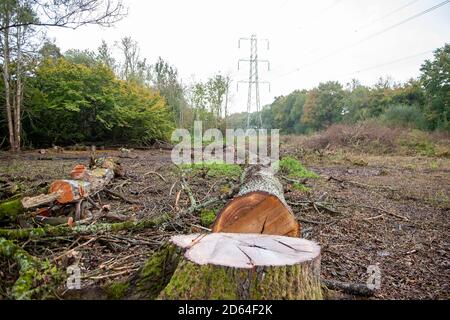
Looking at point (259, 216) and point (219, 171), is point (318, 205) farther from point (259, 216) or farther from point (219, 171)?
point (219, 171)

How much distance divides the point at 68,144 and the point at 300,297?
16.8m

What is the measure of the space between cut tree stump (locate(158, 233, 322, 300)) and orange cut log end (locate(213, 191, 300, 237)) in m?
1.13

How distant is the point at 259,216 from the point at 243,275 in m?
1.37

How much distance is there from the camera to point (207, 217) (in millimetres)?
4125

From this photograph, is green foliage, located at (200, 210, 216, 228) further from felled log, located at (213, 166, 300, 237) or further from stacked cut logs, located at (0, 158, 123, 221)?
stacked cut logs, located at (0, 158, 123, 221)

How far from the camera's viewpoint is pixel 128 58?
84.1 feet

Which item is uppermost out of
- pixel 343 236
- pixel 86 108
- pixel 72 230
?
pixel 86 108

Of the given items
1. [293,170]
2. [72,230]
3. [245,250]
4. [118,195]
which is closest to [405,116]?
[293,170]

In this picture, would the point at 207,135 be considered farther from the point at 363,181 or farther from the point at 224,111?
the point at 363,181

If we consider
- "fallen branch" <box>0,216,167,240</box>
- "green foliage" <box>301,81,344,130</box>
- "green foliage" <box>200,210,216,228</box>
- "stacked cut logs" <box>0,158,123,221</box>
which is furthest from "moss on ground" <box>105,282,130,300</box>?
"green foliage" <box>301,81,344,130</box>

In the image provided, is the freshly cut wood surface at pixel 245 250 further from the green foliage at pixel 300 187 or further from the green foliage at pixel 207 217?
the green foliage at pixel 300 187

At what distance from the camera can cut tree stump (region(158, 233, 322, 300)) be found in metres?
1.67

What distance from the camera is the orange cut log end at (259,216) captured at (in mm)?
2988

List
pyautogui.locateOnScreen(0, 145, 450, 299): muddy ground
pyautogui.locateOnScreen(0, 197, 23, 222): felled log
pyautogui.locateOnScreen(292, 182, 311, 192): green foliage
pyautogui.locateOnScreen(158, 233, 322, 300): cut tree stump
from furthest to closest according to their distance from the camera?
pyautogui.locateOnScreen(292, 182, 311, 192): green foliage < pyautogui.locateOnScreen(0, 197, 23, 222): felled log < pyautogui.locateOnScreen(0, 145, 450, 299): muddy ground < pyautogui.locateOnScreen(158, 233, 322, 300): cut tree stump
